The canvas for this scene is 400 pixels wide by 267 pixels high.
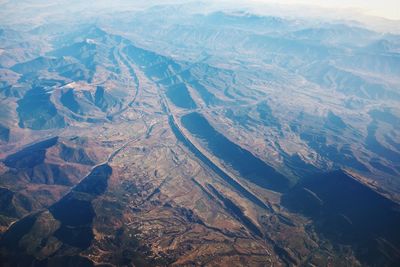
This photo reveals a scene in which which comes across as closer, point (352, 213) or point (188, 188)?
point (352, 213)

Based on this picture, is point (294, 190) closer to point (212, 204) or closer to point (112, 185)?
point (212, 204)

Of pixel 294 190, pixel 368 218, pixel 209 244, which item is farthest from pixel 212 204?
pixel 368 218

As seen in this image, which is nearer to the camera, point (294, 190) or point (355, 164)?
point (294, 190)

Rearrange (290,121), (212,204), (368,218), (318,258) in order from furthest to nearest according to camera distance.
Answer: (290,121) < (212,204) < (368,218) < (318,258)

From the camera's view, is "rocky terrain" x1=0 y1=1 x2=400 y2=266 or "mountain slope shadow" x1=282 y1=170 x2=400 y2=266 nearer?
"rocky terrain" x1=0 y1=1 x2=400 y2=266

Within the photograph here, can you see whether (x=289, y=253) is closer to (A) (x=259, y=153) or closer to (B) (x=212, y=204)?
(B) (x=212, y=204)

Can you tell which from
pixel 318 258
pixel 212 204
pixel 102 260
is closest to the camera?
pixel 102 260

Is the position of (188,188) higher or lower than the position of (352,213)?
lower

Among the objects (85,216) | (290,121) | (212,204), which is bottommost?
(290,121)

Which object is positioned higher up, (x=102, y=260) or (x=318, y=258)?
(x=102, y=260)

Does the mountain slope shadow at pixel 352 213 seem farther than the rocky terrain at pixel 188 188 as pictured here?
Yes

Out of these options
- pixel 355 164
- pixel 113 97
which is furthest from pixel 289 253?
pixel 113 97
